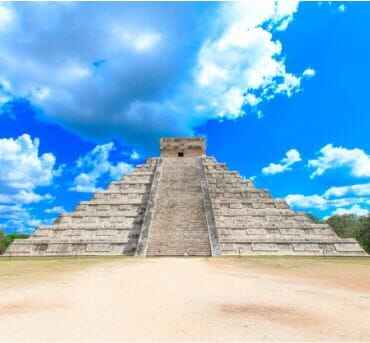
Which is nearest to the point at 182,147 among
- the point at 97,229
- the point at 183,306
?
the point at 97,229

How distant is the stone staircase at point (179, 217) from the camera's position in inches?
649

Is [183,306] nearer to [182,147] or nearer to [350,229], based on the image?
[182,147]

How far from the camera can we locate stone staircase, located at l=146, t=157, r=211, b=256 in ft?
54.1

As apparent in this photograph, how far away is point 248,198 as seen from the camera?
23.0 metres

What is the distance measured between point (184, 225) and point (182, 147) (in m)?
17.0

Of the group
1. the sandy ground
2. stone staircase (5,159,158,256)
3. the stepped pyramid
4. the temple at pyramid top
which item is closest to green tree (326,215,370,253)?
the stepped pyramid

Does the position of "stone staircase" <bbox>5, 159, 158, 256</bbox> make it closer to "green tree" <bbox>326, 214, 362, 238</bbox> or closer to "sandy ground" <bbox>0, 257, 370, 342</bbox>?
"sandy ground" <bbox>0, 257, 370, 342</bbox>

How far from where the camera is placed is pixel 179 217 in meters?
19.8

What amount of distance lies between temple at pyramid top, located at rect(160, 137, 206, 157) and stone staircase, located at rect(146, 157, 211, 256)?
19.5 feet

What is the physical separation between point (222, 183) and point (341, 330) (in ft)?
68.9

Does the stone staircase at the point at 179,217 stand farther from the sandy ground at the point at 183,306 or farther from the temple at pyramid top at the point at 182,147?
the sandy ground at the point at 183,306

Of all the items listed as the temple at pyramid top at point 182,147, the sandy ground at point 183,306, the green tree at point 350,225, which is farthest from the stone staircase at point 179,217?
the green tree at point 350,225

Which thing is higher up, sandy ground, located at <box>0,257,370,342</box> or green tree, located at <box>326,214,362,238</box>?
green tree, located at <box>326,214,362,238</box>

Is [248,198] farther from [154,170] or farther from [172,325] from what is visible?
[172,325]
